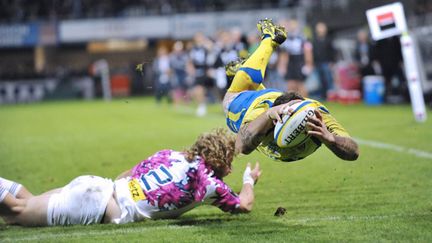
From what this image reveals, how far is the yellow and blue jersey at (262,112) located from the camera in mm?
5605

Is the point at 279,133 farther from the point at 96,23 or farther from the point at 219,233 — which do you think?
the point at 96,23

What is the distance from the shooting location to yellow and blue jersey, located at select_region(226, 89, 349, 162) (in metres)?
5.61

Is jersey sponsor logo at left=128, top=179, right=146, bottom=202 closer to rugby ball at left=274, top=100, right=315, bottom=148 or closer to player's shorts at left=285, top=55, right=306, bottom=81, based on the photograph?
rugby ball at left=274, top=100, right=315, bottom=148

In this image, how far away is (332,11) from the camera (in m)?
29.7

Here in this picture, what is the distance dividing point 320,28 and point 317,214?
14.9m

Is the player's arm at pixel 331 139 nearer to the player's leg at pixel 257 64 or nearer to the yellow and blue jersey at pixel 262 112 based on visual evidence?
the yellow and blue jersey at pixel 262 112

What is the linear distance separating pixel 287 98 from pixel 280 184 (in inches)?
91.5

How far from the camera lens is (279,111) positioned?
5.51m

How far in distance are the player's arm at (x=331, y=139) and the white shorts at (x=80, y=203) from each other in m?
1.78

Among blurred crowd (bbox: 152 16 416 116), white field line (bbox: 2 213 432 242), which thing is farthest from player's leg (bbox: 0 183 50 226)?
blurred crowd (bbox: 152 16 416 116)

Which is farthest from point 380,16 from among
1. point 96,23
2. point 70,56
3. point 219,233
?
point 70,56

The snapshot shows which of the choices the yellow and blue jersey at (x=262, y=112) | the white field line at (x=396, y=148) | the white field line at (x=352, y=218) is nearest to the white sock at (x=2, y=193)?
the yellow and blue jersey at (x=262, y=112)

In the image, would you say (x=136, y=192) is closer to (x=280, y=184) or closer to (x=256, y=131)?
(x=256, y=131)

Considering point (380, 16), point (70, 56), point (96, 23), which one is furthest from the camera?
point (70, 56)
